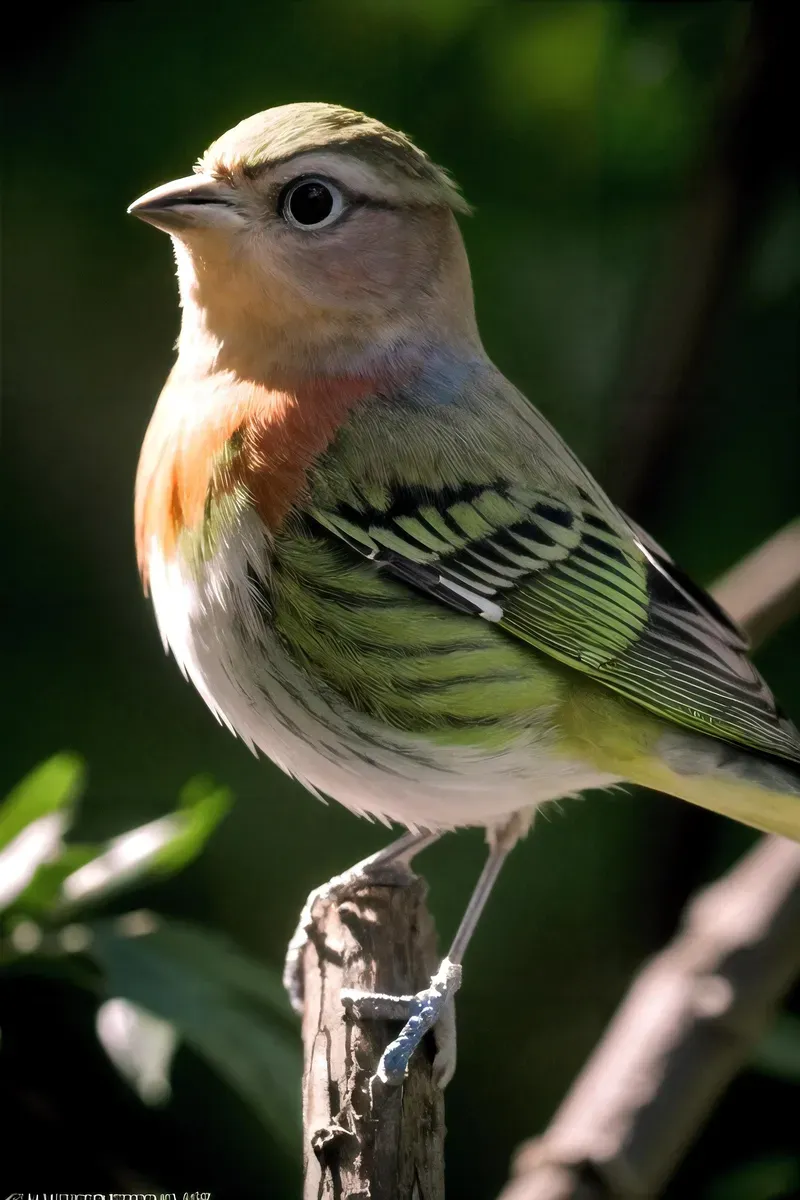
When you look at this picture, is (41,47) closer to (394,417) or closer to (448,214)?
(448,214)

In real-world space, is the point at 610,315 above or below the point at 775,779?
above

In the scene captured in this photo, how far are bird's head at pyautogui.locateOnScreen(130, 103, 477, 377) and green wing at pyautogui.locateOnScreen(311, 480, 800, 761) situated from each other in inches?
7.9

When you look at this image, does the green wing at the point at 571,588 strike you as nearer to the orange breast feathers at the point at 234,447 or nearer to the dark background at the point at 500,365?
the orange breast feathers at the point at 234,447

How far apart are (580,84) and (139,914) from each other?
1306 mm

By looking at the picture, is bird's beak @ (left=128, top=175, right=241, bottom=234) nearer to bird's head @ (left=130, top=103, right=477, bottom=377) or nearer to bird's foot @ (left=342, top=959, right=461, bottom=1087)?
bird's head @ (left=130, top=103, right=477, bottom=377)

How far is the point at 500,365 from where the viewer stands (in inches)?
80.3

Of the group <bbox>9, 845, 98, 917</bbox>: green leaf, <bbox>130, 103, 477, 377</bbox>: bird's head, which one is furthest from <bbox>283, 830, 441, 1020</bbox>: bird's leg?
<bbox>130, 103, 477, 377</bbox>: bird's head

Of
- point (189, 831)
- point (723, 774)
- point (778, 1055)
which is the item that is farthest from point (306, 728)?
point (778, 1055)

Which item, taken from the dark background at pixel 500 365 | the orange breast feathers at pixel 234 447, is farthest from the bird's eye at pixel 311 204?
the dark background at pixel 500 365

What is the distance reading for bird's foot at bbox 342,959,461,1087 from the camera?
1329 millimetres

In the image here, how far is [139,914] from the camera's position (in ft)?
5.25

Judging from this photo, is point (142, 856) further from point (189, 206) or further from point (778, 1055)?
point (778, 1055)

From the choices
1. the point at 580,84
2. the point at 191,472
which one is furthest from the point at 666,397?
the point at 191,472

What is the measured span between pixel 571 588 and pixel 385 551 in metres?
0.23
